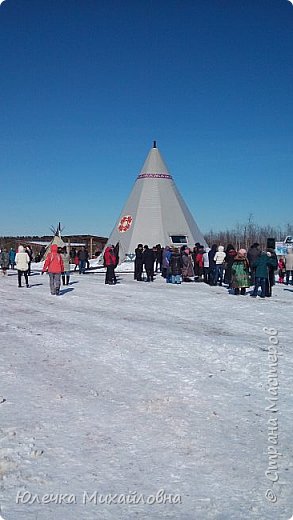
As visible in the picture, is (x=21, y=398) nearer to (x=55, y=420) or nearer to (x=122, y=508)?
(x=55, y=420)

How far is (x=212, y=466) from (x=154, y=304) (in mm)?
7357

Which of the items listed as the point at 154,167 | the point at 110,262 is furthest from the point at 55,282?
the point at 154,167

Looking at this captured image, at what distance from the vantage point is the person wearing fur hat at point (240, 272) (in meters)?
12.3

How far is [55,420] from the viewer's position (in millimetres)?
4156

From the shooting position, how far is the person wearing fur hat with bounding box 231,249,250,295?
1230cm

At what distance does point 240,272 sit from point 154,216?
13329mm

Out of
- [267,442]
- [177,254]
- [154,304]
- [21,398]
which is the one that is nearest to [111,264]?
[177,254]

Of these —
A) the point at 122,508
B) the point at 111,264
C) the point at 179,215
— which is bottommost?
the point at 122,508

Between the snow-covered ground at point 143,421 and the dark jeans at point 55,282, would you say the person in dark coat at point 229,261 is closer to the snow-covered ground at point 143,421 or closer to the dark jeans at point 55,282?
the dark jeans at point 55,282

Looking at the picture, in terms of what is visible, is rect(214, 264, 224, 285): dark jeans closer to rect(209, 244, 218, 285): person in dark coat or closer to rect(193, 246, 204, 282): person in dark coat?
rect(209, 244, 218, 285): person in dark coat

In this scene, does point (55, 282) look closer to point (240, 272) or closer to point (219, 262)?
point (240, 272)

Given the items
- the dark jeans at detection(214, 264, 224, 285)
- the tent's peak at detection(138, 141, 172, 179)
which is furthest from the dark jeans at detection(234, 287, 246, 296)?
the tent's peak at detection(138, 141, 172, 179)

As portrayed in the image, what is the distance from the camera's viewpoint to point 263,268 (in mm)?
11742

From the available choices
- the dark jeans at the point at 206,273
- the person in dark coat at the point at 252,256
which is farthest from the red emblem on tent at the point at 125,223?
the person in dark coat at the point at 252,256
